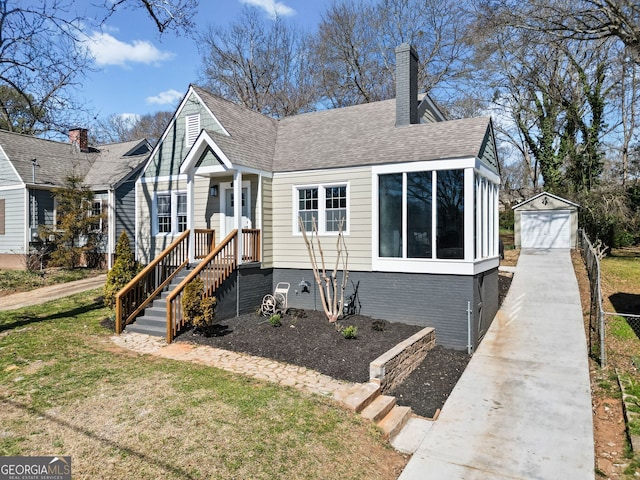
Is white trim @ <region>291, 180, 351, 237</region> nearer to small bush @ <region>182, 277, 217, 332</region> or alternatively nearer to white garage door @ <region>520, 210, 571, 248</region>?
small bush @ <region>182, 277, 217, 332</region>

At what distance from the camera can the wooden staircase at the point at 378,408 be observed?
5.80 m

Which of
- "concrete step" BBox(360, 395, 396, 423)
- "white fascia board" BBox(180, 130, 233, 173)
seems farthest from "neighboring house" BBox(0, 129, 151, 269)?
"concrete step" BBox(360, 395, 396, 423)

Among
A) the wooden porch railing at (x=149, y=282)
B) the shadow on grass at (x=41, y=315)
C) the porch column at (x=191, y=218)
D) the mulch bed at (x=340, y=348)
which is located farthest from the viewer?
the porch column at (x=191, y=218)

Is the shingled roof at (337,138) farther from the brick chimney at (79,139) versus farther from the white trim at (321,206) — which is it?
the brick chimney at (79,139)

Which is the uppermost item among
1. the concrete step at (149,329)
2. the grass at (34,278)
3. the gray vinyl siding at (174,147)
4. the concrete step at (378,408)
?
the gray vinyl siding at (174,147)

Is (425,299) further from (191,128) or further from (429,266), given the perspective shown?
(191,128)

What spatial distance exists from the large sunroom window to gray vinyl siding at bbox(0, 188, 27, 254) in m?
16.1

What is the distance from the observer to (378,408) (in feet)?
19.9

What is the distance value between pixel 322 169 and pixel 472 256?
443 cm

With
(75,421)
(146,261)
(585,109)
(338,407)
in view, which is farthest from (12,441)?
(585,109)

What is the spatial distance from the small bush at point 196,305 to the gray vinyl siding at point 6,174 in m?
14.3

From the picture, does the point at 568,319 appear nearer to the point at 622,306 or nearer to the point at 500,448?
the point at 622,306

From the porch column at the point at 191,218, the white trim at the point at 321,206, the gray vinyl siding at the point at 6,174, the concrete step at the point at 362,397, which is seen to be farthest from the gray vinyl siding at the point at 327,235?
the gray vinyl siding at the point at 6,174

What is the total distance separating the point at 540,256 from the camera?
2077 centimetres
